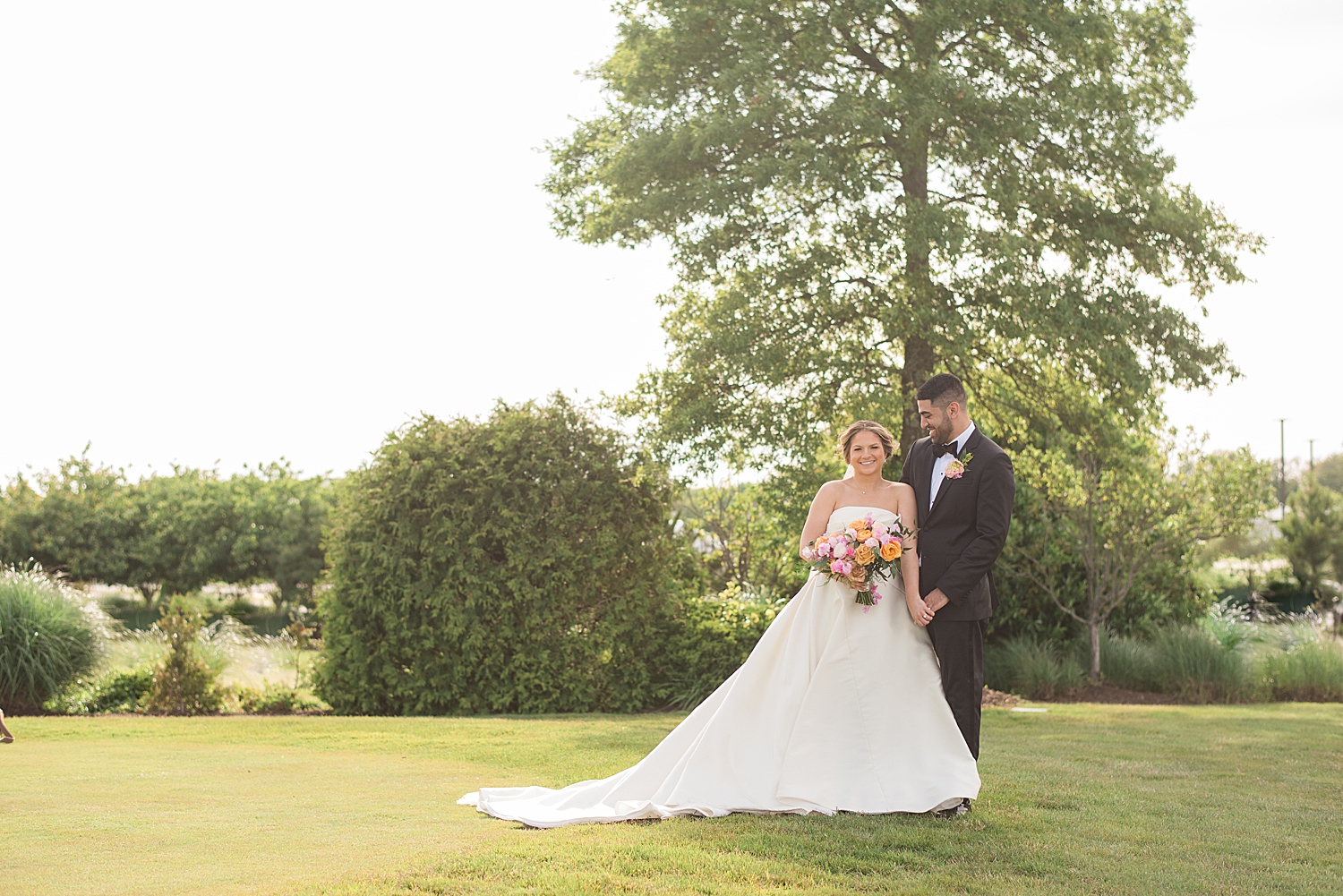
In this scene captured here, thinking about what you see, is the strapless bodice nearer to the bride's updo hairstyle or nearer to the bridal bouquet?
the bridal bouquet

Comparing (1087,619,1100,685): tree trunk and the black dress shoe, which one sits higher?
(1087,619,1100,685): tree trunk

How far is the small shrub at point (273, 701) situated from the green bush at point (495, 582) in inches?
14.4

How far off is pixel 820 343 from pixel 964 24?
4.16 meters

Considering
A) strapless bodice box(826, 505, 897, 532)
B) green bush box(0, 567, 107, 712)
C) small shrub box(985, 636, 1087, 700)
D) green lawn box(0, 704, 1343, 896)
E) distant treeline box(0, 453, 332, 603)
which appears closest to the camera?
green lawn box(0, 704, 1343, 896)

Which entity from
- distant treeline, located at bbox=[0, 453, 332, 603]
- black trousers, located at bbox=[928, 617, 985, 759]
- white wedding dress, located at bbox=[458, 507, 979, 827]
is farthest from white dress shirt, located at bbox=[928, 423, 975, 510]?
distant treeline, located at bbox=[0, 453, 332, 603]

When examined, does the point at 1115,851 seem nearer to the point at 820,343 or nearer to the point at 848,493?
the point at 848,493

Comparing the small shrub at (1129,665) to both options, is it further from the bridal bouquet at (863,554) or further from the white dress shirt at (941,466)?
the bridal bouquet at (863,554)

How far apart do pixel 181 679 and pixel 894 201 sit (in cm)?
991

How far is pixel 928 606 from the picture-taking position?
5988mm

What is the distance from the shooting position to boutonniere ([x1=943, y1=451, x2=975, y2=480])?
606cm

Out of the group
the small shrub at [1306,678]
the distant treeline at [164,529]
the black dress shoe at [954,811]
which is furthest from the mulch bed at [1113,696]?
the distant treeline at [164,529]

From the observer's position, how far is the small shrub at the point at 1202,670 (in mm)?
13562

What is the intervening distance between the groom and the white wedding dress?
15 centimetres

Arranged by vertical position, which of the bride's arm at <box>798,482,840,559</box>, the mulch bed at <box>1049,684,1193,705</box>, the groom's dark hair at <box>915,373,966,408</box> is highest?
the groom's dark hair at <box>915,373,966,408</box>
